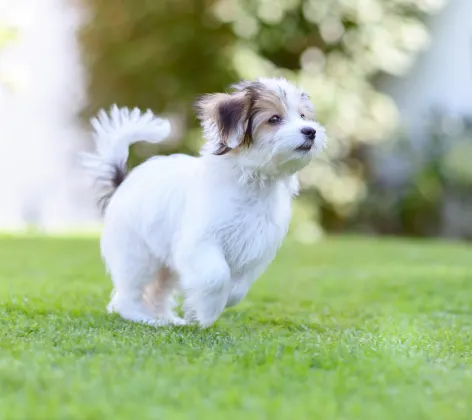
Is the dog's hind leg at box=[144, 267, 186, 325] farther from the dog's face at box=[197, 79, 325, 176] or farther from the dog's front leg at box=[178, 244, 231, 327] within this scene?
the dog's face at box=[197, 79, 325, 176]

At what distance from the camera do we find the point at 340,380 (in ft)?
12.2

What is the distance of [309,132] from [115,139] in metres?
1.80

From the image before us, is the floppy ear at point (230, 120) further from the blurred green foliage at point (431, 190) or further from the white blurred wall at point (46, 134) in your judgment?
the white blurred wall at point (46, 134)

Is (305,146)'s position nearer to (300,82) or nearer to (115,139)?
(115,139)

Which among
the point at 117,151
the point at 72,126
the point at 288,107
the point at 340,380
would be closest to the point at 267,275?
the point at 117,151

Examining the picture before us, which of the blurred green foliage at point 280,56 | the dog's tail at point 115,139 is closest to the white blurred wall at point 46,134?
the blurred green foliage at point 280,56

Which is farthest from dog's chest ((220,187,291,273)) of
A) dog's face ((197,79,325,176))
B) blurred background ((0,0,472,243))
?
blurred background ((0,0,472,243))

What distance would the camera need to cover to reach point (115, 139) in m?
6.18

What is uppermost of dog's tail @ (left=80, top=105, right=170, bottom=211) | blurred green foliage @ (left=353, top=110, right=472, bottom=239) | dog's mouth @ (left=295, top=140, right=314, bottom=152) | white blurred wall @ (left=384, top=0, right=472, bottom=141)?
white blurred wall @ (left=384, top=0, right=472, bottom=141)

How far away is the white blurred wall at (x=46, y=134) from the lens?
1953cm

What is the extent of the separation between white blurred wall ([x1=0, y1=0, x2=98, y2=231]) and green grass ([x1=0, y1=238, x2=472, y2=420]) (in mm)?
12069

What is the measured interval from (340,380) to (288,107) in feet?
6.31

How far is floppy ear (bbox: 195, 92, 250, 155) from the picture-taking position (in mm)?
5082

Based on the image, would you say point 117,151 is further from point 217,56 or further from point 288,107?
point 217,56
